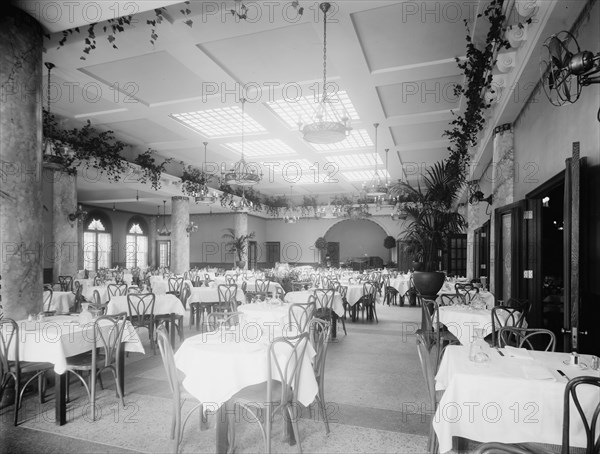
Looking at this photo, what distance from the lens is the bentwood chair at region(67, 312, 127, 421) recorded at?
12.3 feet

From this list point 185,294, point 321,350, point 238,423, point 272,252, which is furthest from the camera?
point 272,252

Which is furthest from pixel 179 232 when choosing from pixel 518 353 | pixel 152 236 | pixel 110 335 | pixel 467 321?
pixel 518 353

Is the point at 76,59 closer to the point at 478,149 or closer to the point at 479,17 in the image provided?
the point at 479,17

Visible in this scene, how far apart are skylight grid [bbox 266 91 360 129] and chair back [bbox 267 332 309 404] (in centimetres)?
485

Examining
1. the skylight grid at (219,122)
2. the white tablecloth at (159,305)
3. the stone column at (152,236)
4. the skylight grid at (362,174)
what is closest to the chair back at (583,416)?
the white tablecloth at (159,305)

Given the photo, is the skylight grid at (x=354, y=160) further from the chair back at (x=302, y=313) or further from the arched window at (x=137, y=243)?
the arched window at (x=137, y=243)

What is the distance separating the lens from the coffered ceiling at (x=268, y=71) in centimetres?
467

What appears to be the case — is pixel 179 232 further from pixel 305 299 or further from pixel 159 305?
pixel 305 299

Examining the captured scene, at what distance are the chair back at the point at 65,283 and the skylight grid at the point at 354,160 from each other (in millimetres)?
7302

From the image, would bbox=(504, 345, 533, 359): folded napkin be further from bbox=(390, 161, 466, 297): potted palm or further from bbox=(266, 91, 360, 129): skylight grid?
bbox=(266, 91, 360, 129): skylight grid

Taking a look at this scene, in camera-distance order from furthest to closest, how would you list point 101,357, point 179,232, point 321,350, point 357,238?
1. point 357,238
2. point 179,232
3. point 101,357
4. point 321,350

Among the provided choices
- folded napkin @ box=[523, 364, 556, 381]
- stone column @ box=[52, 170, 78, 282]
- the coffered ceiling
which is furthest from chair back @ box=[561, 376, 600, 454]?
stone column @ box=[52, 170, 78, 282]

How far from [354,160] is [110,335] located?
31.4ft

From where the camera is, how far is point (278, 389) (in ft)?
10.0
